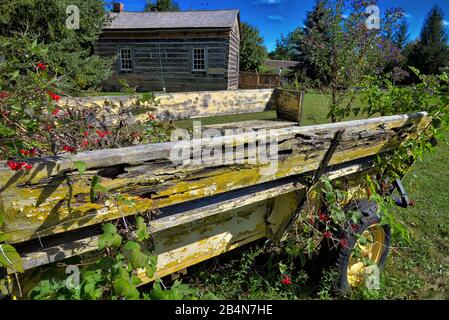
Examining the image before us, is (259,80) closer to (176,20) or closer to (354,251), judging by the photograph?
(176,20)

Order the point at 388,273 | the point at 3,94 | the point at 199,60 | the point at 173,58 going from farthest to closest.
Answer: the point at 173,58, the point at 199,60, the point at 388,273, the point at 3,94

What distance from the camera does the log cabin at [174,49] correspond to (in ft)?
50.3

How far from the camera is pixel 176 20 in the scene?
16188mm

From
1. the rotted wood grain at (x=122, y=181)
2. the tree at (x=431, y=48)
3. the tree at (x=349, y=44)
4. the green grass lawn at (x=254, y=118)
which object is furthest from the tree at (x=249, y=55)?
the rotted wood grain at (x=122, y=181)

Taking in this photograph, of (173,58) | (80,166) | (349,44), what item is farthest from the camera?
(173,58)

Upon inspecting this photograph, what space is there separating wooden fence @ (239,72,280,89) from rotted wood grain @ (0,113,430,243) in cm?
1700

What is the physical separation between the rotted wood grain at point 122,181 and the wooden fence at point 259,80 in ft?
55.8

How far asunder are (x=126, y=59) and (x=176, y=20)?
3339 millimetres

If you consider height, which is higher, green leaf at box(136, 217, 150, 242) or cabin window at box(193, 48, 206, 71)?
cabin window at box(193, 48, 206, 71)

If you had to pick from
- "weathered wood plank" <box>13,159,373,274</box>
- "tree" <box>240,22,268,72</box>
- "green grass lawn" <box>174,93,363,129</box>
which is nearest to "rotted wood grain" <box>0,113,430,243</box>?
"weathered wood plank" <box>13,159,373,274</box>

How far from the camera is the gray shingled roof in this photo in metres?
15.3

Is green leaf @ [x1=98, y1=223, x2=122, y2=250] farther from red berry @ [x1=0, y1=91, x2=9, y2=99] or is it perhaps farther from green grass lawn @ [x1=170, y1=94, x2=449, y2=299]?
green grass lawn @ [x1=170, y1=94, x2=449, y2=299]

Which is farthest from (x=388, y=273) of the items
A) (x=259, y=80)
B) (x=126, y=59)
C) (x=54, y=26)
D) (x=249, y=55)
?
(x=249, y=55)
